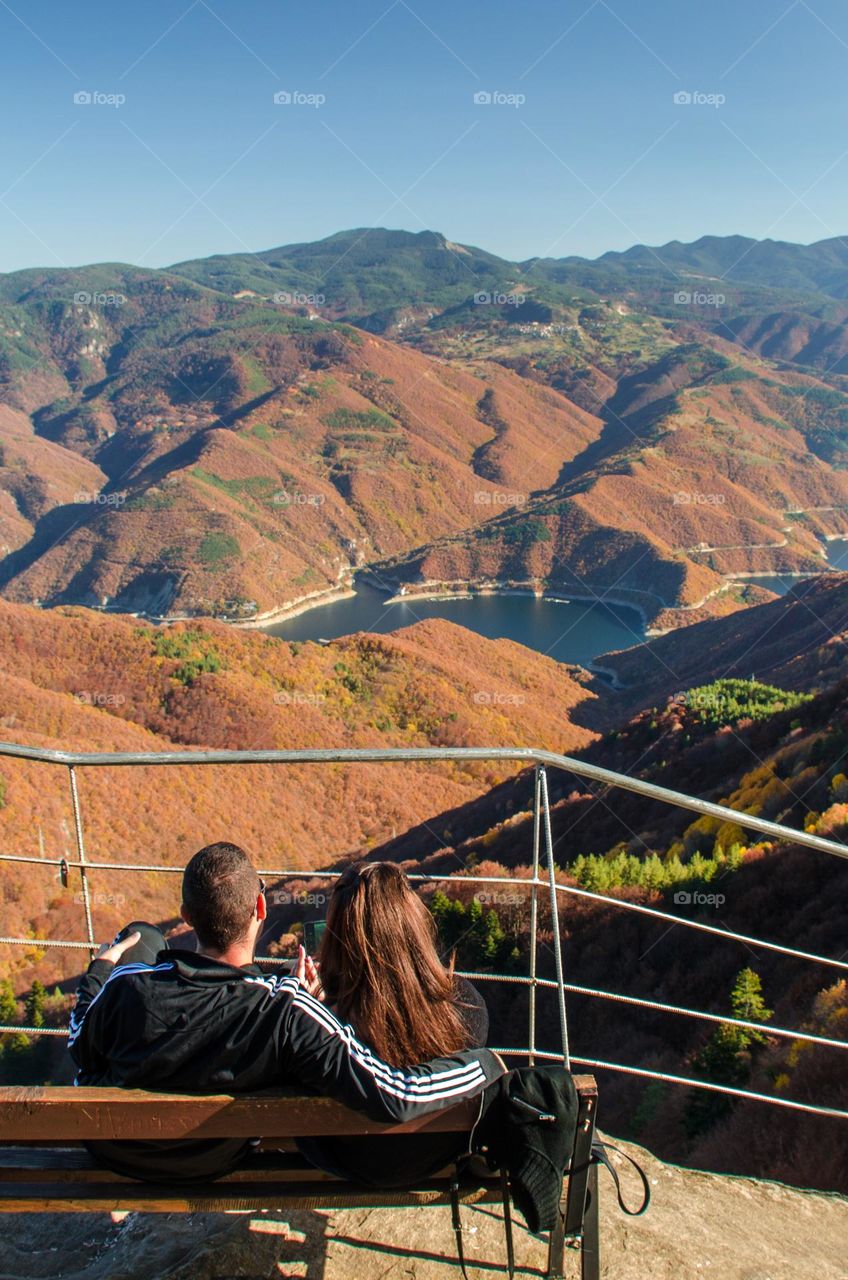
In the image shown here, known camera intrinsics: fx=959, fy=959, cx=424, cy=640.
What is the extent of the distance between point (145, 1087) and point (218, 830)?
32275 millimetres

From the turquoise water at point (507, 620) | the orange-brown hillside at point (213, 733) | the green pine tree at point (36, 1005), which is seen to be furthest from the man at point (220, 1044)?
the turquoise water at point (507, 620)

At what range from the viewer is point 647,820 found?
669 inches

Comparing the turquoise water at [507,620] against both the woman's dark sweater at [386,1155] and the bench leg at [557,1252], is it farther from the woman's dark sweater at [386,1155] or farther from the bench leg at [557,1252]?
the woman's dark sweater at [386,1155]

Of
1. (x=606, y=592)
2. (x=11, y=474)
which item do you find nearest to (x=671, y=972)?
(x=606, y=592)

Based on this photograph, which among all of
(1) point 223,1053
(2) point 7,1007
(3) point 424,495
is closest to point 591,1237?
(1) point 223,1053

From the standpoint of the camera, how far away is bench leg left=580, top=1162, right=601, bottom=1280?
245 centimetres

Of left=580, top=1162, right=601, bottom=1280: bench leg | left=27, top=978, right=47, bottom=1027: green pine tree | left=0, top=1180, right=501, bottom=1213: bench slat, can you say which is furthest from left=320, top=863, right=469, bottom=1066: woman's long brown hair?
left=27, top=978, right=47, bottom=1027: green pine tree

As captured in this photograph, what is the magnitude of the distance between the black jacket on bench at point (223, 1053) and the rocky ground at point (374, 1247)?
78 centimetres

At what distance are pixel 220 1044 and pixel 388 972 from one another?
1.39 feet

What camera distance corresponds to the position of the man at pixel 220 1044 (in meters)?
2.18

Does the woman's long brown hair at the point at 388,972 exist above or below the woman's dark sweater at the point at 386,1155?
above

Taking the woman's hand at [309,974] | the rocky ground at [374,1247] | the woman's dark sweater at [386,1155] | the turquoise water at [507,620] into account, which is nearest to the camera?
the woman's dark sweater at [386,1155]

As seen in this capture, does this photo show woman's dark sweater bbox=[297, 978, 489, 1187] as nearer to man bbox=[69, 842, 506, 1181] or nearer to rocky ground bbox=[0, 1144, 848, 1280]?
man bbox=[69, 842, 506, 1181]

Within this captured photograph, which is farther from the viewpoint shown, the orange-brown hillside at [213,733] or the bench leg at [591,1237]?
the orange-brown hillside at [213,733]
